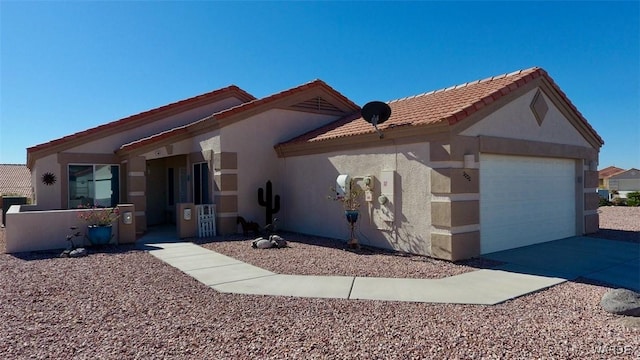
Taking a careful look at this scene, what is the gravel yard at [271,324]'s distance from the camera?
14.8 feet

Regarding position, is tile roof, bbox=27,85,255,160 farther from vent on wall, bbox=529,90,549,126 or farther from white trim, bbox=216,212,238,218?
vent on wall, bbox=529,90,549,126

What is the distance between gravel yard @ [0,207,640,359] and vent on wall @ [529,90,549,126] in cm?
591

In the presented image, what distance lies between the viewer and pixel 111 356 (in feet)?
14.5

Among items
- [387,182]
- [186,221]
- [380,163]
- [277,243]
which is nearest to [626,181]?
[380,163]

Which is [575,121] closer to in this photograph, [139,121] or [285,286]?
[285,286]

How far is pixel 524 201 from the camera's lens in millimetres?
11617

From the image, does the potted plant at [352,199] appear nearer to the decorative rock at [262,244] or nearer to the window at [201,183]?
the decorative rock at [262,244]

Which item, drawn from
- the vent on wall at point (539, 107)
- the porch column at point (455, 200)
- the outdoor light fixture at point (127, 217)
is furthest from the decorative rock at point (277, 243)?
the vent on wall at point (539, 107)

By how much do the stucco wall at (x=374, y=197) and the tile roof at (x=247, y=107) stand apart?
87.8 inches

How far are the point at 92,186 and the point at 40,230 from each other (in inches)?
219

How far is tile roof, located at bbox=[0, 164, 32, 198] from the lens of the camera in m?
38.6

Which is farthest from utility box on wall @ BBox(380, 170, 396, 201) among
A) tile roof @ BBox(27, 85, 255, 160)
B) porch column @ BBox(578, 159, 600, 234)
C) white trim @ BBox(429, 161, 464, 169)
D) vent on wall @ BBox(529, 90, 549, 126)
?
tile roof @ BBox(27, 85, 255, 160)

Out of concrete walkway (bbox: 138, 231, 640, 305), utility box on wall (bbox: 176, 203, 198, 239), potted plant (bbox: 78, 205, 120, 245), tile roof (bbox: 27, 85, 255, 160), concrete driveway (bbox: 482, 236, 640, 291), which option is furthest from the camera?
tile roof (bbox: 27, 85, 255, 160)

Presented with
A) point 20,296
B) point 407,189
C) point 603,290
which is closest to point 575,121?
point 407,189
